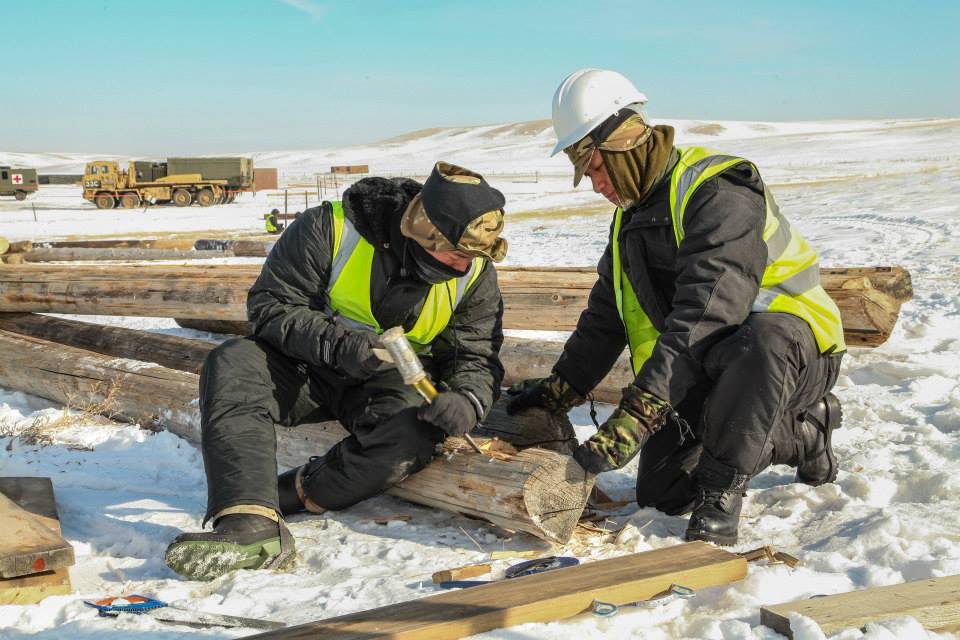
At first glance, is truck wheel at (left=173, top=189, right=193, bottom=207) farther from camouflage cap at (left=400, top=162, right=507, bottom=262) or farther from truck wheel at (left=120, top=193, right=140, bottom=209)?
camouflage cap at (left=400, top=162, right=507, bottom=262)

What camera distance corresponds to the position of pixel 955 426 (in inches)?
154

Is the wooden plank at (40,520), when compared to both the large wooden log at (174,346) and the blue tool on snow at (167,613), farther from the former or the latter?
the large wooden log at (174,346)

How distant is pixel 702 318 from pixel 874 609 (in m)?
1.05

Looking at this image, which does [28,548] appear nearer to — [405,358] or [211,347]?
[405,358]

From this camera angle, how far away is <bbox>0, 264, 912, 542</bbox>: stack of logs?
9.87 ft

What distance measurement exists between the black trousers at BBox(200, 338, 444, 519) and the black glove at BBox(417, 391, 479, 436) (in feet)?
0.34

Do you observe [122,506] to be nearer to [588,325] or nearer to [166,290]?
[588,325]

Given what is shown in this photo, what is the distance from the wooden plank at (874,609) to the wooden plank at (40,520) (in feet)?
6.44

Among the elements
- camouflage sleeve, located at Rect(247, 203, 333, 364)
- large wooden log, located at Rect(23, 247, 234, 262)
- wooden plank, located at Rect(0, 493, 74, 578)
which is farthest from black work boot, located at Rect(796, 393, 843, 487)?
large wooden log, located at Rect(23, 247, 234, 262)

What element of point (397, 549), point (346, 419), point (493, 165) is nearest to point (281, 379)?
point (346, 419)

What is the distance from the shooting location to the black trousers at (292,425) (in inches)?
117

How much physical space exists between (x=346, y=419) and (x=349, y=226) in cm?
76

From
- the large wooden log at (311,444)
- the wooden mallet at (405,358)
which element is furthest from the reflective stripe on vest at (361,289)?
the large wooden log at (311,444)

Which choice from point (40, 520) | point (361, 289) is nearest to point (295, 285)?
point (361, 289)
